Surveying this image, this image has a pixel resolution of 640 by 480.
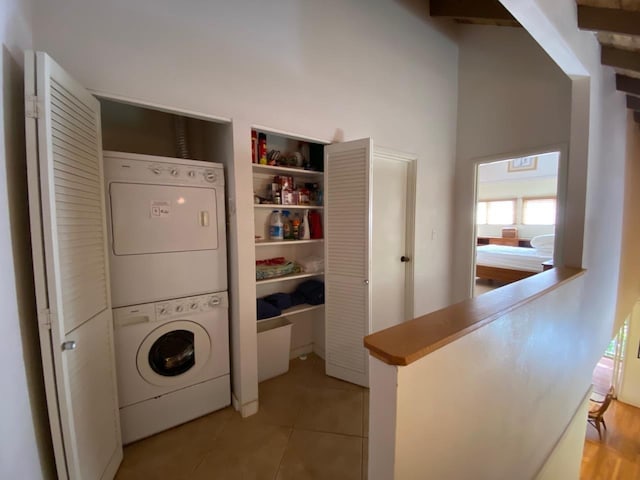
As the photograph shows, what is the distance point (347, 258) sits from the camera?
2.12 m

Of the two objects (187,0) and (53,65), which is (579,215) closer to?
(187,0)

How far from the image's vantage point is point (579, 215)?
203 cm

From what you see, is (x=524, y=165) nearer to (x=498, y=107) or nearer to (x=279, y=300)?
(x=498, y=107)

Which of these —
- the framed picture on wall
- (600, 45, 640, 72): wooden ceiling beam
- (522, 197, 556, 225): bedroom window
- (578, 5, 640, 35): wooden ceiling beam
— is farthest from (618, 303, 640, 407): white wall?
(578, 5, 640, 35): wooden ceiling beam

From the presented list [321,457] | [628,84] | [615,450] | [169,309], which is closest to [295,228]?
[169,309]

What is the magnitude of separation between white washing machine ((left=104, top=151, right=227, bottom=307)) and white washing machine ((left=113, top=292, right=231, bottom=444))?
0.33ft

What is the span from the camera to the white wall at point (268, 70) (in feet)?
4.41

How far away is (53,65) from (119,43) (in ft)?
1.77

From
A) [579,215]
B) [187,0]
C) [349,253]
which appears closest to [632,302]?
[579,215]

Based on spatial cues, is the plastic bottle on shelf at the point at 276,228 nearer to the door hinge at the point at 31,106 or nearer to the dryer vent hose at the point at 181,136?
the dryer vent hose at the point at 181,136

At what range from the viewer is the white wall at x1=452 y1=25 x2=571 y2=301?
2533 millimetres

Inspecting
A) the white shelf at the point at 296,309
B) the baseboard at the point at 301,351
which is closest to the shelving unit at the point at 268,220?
the white shelf at the point at 296,309

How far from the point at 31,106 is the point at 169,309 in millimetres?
1147

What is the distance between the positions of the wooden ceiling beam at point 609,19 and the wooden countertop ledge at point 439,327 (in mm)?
1675
